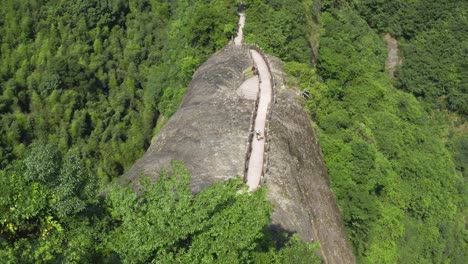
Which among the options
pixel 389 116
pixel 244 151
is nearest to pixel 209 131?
pixel 244 151

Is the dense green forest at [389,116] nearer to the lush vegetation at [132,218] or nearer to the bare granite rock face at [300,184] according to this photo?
the bare granite rock face at [300,184]

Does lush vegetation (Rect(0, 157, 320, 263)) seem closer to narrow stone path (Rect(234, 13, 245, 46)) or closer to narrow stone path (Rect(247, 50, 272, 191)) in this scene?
narrow stone path (Rect(247, 50, 272, 191))

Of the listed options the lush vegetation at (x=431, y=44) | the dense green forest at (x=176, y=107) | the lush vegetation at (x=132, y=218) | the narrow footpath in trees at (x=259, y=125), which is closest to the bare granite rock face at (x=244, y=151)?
the narrow footpath in trees at (x=259, y=125)

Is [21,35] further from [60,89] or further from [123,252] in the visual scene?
[123,252]

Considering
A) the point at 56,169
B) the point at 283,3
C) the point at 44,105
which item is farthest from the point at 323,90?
the point at 44,105

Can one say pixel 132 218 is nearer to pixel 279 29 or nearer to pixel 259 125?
pixel 259 125

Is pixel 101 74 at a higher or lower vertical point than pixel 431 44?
lower

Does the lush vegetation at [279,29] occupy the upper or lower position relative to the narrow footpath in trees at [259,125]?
upper

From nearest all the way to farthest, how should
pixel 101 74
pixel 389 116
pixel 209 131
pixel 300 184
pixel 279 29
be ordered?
pixel 300 184 → pixel 209 131 → pixel 279 29 → pixel 389 116 → pixel 101 74
